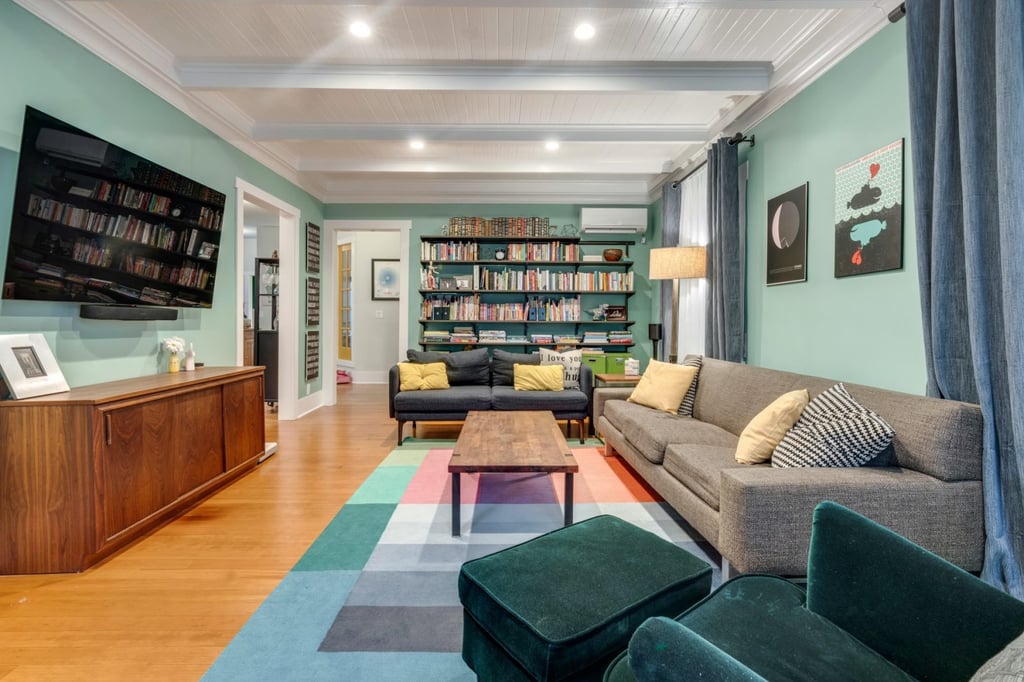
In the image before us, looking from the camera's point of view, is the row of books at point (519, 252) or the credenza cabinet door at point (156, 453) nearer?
the credenza cabinet door at point (156, 453)

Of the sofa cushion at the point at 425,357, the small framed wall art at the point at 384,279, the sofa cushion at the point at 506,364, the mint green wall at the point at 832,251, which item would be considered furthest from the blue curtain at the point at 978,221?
the small framed wall art at the point at 384,279

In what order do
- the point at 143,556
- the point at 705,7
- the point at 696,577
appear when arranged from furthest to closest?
1. the point at 705,7
2. the point at 143,556
3. the point at 696,577

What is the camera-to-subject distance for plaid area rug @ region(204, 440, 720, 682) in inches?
58.9

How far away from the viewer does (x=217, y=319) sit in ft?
12.1

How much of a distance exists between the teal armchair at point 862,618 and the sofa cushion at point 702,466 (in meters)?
0.76

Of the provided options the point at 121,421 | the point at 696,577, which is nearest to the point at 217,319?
the point at 121,421

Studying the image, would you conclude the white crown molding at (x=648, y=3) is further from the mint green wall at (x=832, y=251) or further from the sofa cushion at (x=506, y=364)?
the sofa cushion at (x=506, y=364)

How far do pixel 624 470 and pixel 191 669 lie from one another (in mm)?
2713

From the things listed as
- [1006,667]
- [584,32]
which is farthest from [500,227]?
[1006,667]

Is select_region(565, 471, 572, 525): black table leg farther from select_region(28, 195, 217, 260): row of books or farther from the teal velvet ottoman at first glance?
select_region(28, 195, 217, 260): row of books

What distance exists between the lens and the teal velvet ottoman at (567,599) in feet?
3.47

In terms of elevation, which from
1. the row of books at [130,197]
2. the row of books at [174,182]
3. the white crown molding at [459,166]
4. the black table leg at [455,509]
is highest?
the white crown molding at [459,166]

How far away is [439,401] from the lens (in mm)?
4141

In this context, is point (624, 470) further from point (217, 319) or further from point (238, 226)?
point (238, 226)
